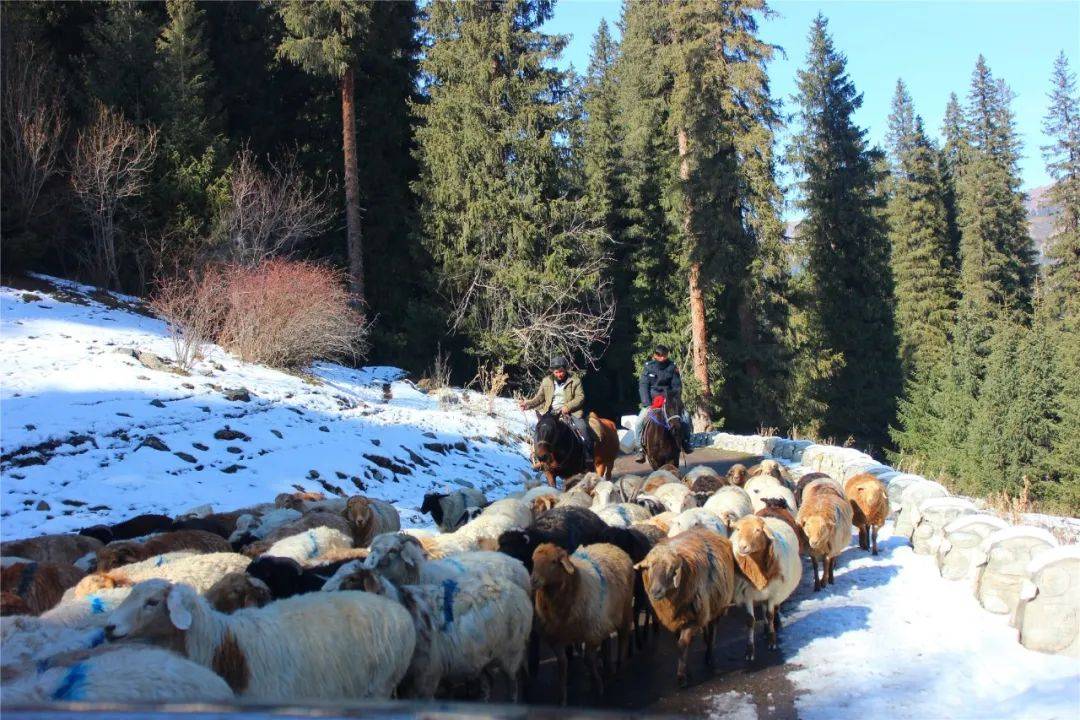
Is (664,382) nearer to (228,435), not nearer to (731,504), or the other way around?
(731,504)

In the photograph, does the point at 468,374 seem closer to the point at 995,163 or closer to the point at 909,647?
the point at 909,647

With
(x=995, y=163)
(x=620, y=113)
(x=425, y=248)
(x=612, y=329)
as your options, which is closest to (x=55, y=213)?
(x=425, y=248)

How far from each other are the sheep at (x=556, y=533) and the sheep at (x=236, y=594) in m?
2.19

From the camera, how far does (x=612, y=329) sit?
37656 millimetres

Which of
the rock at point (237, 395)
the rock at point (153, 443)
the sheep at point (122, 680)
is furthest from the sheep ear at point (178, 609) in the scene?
the rock at point (237, 395)

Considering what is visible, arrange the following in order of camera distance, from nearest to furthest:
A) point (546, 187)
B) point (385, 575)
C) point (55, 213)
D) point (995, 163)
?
point (385, 575) → point (55, 213) → point (546, 187) → point (995, 163)

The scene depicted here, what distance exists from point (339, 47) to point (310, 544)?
2440 centimetres

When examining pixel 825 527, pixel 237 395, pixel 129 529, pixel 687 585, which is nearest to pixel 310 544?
pixel 129 529

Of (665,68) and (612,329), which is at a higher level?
(665,68)

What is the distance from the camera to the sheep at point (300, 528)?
26.2 ft

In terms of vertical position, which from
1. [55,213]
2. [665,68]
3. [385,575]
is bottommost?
[385,575]

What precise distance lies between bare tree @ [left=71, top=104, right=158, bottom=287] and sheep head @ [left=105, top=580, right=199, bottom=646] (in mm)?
21341

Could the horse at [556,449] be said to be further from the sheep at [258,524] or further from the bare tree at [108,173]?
the bare tree at [108,173]

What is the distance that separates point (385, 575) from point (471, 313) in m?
25.6
